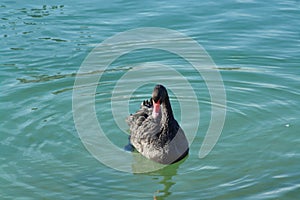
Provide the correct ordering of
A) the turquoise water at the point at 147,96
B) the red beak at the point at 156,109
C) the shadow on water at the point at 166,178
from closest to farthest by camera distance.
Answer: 1. the shadow on water at the point at 166,178
2. the turquoise water at the point at 147,96
3. the red beak at the point at 156,109

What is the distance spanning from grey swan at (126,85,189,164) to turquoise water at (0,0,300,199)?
204 millimetres

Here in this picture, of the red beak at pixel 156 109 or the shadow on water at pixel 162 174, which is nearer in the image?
the shadow on water at pixel 162 174

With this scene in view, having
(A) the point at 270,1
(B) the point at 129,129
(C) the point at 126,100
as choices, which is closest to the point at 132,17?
(A) the point at 270,1

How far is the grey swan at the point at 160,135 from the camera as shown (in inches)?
374

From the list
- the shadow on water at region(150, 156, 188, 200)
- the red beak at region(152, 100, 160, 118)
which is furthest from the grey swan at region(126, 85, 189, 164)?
the shadow on water at region(150, 156, 188, 200)

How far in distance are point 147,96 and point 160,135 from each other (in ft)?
6.79

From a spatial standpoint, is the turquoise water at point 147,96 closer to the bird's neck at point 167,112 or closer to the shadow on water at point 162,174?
the shadow on water at point 162,174

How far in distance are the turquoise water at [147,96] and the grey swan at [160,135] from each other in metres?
0.20

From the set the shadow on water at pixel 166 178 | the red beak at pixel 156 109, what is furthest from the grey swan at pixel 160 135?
the shadow on water at pixel 166 178

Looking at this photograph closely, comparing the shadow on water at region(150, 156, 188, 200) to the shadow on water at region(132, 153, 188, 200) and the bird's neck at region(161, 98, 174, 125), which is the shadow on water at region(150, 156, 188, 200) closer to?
the shadow on water at region(132, 153, 188, 200)

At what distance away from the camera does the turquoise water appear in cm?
885

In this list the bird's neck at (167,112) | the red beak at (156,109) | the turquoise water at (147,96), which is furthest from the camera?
the bird's neck at (167,112)

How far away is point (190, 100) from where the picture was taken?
11516 mm

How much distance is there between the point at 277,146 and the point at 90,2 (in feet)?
29.9
